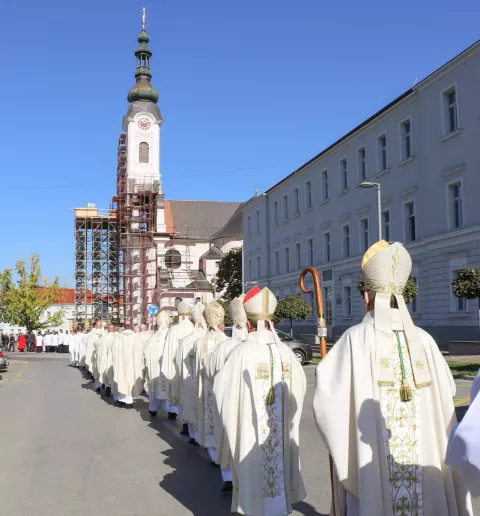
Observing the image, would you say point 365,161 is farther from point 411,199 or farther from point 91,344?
point 91,344

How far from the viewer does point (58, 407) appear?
1412 cm

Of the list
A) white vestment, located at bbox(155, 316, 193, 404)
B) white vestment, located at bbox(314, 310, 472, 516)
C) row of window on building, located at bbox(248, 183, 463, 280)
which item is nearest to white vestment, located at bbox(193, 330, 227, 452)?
white vestment, located at bbox(155, 316, 193, 404)

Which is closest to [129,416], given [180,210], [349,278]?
[349,278]

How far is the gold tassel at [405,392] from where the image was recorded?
4.15 metres

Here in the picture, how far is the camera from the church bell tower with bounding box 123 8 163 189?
77.7 m

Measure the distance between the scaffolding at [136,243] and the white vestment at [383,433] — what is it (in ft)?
220

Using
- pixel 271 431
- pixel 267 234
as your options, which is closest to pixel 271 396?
pixel 271 431

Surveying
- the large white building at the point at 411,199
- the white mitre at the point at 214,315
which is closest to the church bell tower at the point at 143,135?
the large white building at the point at 411,199

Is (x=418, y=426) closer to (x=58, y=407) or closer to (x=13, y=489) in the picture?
(x=13, y=489)

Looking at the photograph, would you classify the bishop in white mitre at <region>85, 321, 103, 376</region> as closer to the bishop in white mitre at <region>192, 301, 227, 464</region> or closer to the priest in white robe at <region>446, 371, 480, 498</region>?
the bishop in white mitre at <region>192, 301, 227, 464</region>

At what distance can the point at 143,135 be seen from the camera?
78.4 m

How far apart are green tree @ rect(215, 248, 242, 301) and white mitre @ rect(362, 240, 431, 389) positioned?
2322 inches

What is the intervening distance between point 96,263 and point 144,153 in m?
13.9

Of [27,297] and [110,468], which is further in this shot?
[27,297]
